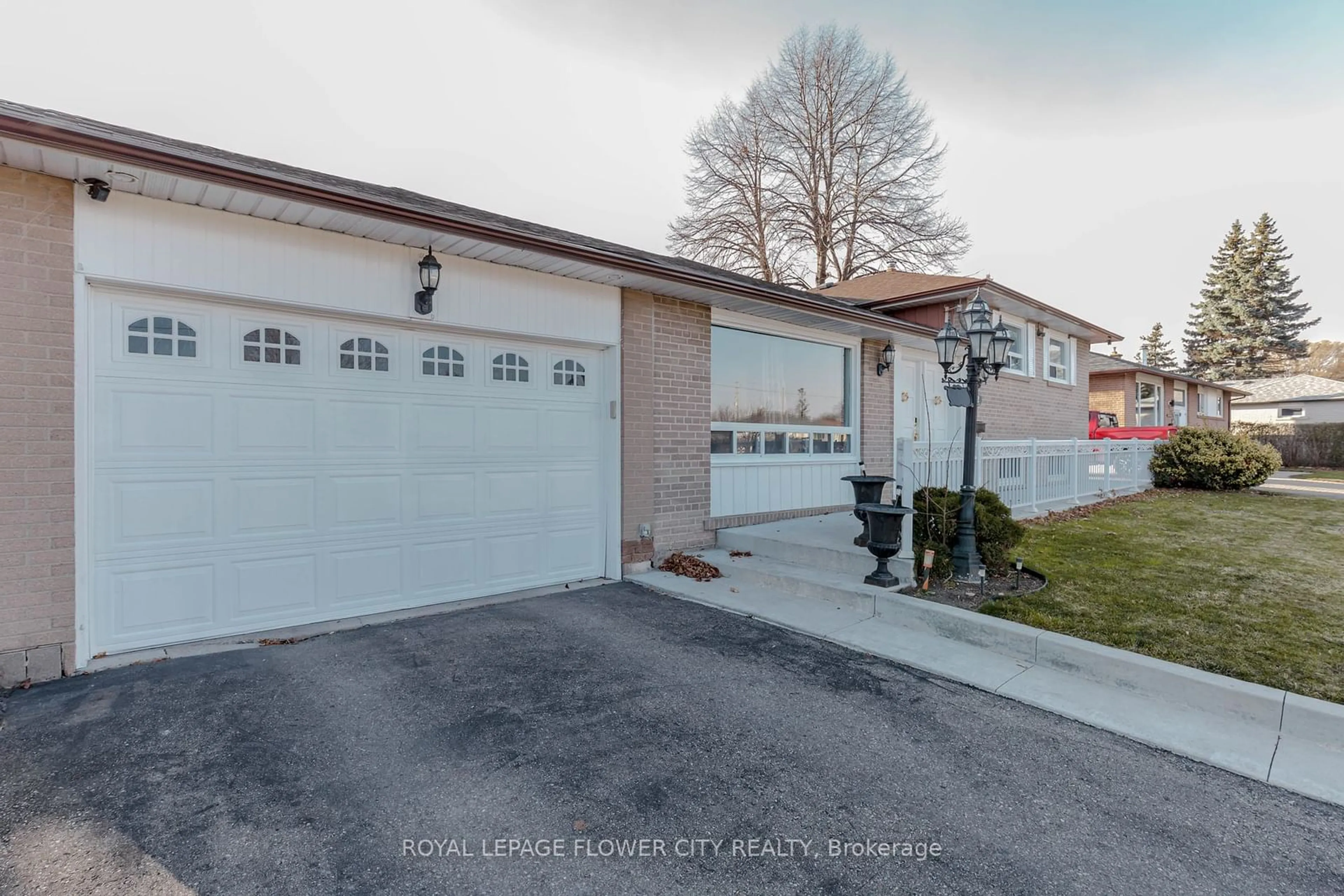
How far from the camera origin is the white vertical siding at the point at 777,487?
Answer: 7582 millimetres

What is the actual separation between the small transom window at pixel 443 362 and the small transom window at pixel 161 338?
162cm

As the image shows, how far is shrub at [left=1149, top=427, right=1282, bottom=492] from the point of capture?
1266 centimetres

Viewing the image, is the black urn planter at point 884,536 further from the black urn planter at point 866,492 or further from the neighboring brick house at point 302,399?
the neighboring brick house at point 302,399

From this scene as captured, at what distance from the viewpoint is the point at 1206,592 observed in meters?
5.40

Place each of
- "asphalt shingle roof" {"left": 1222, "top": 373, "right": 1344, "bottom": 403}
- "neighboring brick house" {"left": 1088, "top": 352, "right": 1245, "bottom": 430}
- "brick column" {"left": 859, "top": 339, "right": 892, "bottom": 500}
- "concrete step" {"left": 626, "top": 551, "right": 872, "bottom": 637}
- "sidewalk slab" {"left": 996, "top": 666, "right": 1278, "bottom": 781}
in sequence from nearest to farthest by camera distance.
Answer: "sidewalk slab" {"left": 996, "top": 666, "right": 1278, "bottom": 781}, "concrete step" {"left": 626, "top": 551, "right": 872, "bottom": 637}, "brick column" {"left": 859, "top": 339, "right": 892, "bottom": 500}, "neighboring brick house" {"left": 1088, "top": 352, "right": 1245, "bottom": 430}, "asphalt shingle roof" {"left": 1222, "top": 373, "right": 1344, "bottom": 403}

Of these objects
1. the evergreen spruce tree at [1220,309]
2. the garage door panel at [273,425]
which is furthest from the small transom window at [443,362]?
the evergreen spruce tree at [1220,309]

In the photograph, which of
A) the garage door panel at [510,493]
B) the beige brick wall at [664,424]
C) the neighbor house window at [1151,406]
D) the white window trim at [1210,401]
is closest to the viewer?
the garage door panel at [510,493]

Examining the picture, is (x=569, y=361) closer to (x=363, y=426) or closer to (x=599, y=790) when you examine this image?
(x=363, y=426)

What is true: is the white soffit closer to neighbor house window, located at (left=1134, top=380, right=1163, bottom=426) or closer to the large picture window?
the large picture window

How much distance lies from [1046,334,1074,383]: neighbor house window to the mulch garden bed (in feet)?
31.9

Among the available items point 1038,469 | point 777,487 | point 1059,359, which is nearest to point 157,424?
point 777,487

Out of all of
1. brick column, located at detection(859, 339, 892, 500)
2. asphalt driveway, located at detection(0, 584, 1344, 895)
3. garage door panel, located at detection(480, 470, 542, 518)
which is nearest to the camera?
asphalt driveway, located at detection(0, 584, 1344, 895)

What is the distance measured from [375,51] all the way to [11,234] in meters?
9.73

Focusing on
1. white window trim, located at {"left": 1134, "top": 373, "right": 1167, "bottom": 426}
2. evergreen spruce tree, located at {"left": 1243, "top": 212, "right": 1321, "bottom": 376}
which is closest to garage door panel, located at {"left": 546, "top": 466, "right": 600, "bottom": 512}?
white window trim, located at {"left": 1134, "top": 373, "right": 1167, "bottom": 426}
